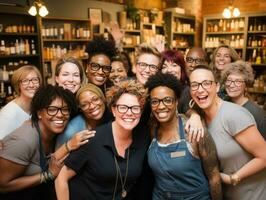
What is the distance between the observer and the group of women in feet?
5.83

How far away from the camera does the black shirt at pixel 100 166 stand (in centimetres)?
178

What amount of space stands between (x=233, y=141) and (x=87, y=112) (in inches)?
41.1

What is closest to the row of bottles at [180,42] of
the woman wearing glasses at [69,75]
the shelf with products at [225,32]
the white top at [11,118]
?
the shelf with products at [225,32]

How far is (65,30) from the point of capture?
5484 mm

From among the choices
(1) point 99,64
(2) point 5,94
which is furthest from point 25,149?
(2) point 5,94

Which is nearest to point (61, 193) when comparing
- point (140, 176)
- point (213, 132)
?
point (140, 176)

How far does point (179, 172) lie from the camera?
1744 millimetres

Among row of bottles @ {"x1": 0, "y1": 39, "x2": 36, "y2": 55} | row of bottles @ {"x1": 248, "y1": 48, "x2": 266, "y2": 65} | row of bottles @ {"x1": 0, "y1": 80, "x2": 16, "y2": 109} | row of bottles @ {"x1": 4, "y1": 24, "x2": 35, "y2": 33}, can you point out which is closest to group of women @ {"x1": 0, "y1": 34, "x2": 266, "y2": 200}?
row of bottles @ {"x1": 0, "y1": 80, "x2": 16, "y2": 109}

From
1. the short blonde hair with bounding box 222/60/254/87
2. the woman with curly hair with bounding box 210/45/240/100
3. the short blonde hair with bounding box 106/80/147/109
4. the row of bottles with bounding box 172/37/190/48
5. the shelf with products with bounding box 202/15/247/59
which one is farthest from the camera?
the row of bottles with bounding box 172/37/190/48

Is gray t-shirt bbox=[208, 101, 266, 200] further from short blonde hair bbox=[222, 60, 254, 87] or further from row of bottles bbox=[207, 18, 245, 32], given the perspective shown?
row of bottles bbox=[207, 18, 245, 32]

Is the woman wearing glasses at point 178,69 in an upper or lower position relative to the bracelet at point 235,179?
upper

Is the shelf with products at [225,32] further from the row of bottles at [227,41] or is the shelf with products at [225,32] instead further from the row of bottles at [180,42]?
the row of bottles at [180,42]

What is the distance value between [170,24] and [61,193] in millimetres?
6389

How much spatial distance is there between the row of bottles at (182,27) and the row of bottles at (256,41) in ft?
5.74
